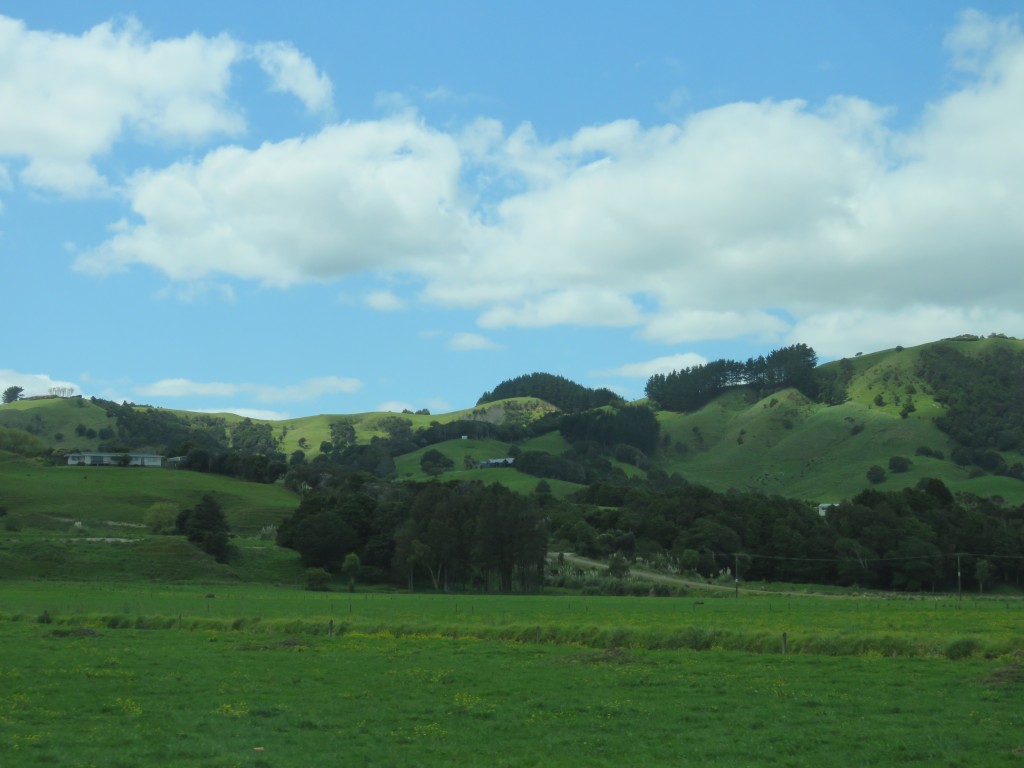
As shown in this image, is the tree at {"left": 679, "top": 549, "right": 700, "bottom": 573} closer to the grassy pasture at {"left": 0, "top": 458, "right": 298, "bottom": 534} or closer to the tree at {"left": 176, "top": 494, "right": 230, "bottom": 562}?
the tree at {"left": 176, "top": 494, "right": 230, "bottom": 562}

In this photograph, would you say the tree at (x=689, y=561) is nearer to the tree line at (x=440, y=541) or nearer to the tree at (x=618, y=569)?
the tree at (x=618, y=569)

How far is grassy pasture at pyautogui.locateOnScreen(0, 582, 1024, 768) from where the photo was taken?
63.7 feet

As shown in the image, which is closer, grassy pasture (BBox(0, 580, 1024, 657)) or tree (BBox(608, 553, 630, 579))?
grassy pasture (BBox(0, 580, 1024, 657))

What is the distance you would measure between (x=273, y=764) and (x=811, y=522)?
134129 mm

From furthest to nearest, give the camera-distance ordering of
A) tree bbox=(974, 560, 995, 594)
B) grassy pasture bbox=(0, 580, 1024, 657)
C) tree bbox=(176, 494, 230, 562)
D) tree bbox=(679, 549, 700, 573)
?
tree bbox=(679, 549, 700, 573), tree bbox=(974, 560, 995, 594), tree bbox=(176, 494, 230, 562), grassy pasture bbox=(0, 580, 1024, 657)

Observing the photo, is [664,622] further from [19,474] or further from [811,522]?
[19,474]

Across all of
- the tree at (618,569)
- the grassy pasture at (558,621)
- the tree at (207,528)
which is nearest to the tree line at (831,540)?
the tree at (618,569)

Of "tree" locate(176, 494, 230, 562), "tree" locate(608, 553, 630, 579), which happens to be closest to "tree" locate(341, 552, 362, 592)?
"tree" locate(176, 494, 230, 562)

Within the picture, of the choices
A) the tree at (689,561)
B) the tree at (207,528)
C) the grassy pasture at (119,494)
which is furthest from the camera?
the grassy pasture at (119,494)

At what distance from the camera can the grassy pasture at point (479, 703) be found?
764 inches

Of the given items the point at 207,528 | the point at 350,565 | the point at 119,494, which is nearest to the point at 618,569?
the point at 350,565

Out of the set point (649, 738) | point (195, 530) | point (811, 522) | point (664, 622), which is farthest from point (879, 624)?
point (811, 522)

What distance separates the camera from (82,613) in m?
54.7

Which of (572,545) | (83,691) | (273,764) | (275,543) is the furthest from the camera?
(572,545)
